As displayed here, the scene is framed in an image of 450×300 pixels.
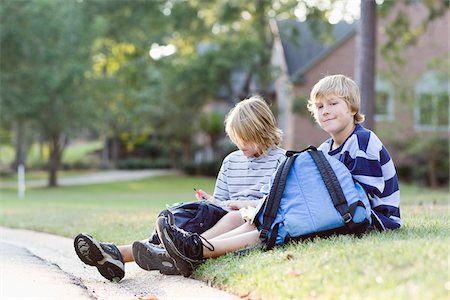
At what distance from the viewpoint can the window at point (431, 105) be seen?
26.9 m

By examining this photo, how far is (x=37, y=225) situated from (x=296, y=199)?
20.2ft

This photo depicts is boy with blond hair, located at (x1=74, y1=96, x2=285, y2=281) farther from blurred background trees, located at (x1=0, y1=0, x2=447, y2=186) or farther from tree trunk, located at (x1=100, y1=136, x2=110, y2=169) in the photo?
tree trunk, located at (x1=100, y1=136, x2=110, y2=169)

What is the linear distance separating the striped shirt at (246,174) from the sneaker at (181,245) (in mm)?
844

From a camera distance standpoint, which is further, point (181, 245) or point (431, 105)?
point (431, 105)

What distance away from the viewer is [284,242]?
17.8ft

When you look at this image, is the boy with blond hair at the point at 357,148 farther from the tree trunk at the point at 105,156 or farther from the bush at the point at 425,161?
the tree trunk at the point at 105,156

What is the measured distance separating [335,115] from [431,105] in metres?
23.0

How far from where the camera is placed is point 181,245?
527cm

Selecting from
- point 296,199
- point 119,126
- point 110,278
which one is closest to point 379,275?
point 296,199

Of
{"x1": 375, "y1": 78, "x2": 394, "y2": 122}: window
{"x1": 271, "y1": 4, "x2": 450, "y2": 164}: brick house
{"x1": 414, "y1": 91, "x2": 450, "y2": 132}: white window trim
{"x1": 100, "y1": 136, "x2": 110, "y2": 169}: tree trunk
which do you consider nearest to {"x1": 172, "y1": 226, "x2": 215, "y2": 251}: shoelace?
{"x1": 271, "y1": 4, "x2": 450, "y2": 164}: brick house

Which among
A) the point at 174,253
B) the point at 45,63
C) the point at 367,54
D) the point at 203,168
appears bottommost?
the point at 203,168

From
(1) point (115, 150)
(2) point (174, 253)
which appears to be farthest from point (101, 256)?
(1) point (115, 150)

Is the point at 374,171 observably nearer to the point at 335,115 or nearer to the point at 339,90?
the point at 335,115

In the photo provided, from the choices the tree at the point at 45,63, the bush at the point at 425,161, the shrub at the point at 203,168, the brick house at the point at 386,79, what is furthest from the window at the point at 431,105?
the tree at the point at 45,63
